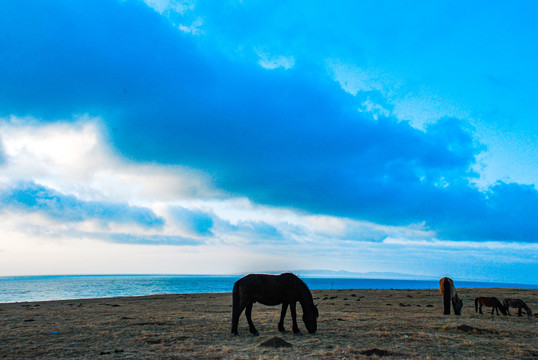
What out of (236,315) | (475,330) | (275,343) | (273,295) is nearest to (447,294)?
(475,330)

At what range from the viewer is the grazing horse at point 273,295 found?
16688 mm

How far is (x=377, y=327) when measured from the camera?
1839 cm

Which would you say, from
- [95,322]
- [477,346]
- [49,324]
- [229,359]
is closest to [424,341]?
[477,346]

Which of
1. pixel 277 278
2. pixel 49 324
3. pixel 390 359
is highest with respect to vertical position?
pixel 277 278

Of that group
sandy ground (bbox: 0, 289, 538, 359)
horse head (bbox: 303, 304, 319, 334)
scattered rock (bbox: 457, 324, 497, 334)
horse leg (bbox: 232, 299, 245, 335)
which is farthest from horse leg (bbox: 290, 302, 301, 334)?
scattered rock (bbox: 457, 324, 497, 334)

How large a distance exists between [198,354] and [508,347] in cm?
1196

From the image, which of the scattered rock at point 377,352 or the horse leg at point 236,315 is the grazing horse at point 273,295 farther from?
the scattered rock at point 377,352

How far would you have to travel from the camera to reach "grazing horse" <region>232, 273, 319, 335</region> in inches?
657

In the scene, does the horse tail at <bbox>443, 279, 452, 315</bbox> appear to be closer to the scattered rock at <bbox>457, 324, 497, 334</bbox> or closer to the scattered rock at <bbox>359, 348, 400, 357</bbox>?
the scattered rock at <bbox>457, 324, 497, 334</bbox>

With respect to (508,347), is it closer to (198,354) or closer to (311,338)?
(311,338)

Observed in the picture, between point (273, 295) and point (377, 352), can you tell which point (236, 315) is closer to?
point (273, 295)

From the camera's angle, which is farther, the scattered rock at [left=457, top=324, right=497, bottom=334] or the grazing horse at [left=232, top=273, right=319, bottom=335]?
the scattered rock at [left=457, top=324, right=497, bottom=334]

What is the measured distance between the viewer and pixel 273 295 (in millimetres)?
17062

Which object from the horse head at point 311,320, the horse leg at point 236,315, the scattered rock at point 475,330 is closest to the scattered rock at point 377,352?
the horse head at point 311,320
